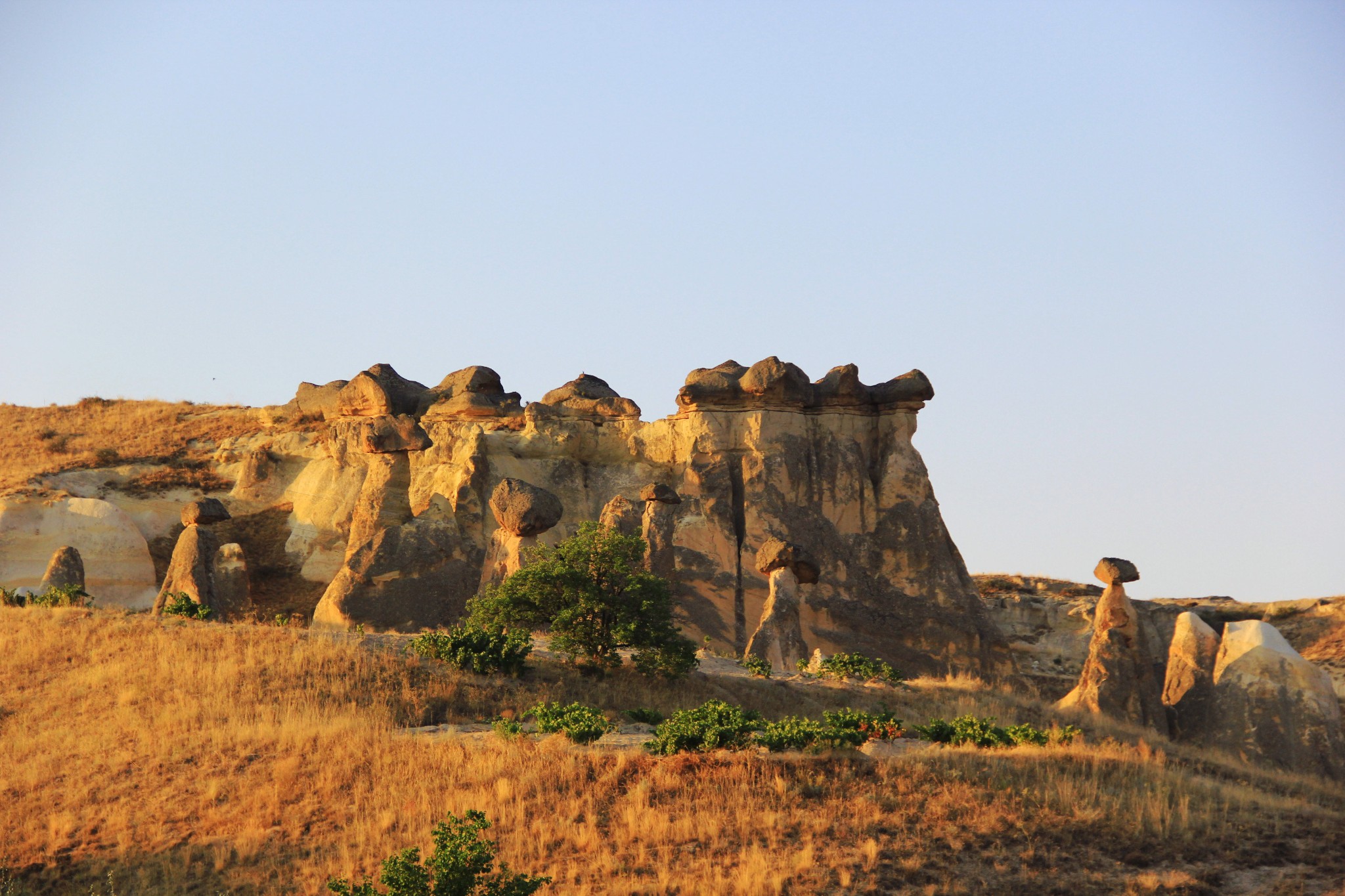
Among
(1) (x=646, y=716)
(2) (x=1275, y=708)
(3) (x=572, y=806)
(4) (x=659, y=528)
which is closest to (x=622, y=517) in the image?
(4) (x=659, y=528)

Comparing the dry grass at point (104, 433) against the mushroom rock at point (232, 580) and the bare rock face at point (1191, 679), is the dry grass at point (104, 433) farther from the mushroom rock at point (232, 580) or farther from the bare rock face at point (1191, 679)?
the bare rock face at point (1191, 679)

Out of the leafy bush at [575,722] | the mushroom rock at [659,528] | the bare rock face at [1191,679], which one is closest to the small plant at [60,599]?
the leafy bush at [575,722]

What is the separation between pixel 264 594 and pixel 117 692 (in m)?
14.2

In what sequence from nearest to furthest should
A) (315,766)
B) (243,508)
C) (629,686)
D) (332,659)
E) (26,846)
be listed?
(26,846) < (315,766) < (332,659) < (629,686) < (243,508)

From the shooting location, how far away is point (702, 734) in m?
12.1

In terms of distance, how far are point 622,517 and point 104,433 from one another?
16.9 m

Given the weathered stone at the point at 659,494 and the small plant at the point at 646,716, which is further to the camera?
the weathered stone at the point at 659,494

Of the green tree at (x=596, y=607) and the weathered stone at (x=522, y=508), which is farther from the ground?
the weathered stone at (x=522, y=508)

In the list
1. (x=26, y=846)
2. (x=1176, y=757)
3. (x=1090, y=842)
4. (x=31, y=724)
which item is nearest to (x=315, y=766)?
(x=26, y=846)

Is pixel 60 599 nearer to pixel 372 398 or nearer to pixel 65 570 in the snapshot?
pixel 65 570

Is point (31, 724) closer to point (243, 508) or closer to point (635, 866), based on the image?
point (635, 866)

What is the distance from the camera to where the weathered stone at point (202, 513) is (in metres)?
23.4

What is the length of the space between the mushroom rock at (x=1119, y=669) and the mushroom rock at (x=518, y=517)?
370 inches

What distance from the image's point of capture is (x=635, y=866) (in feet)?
32.8
